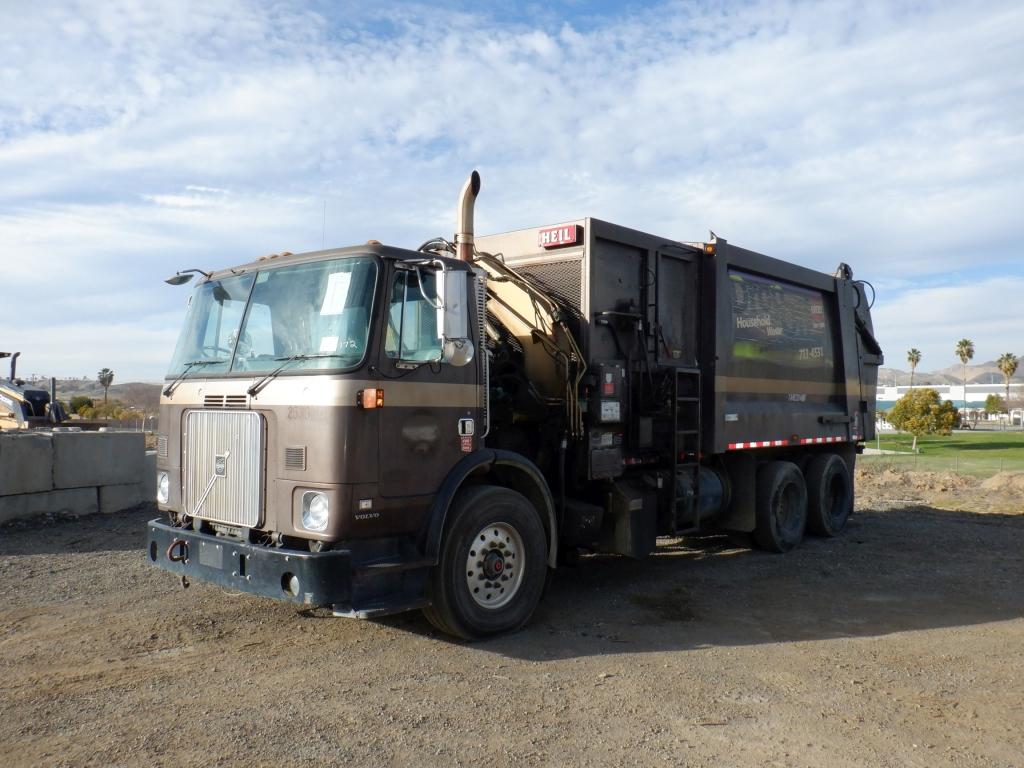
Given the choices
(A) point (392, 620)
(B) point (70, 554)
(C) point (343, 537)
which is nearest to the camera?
(C) point (343, 537)

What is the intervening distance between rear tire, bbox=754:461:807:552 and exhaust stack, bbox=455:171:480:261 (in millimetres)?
4698

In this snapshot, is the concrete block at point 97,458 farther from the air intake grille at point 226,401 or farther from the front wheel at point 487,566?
the front wheel at point 487,566

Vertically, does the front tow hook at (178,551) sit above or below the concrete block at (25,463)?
below

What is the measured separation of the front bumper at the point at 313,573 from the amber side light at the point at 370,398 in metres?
0.90

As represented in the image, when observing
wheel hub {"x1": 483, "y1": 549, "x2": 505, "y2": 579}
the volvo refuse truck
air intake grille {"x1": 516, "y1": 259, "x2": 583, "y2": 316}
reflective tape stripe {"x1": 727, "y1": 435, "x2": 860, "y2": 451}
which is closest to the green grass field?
reflective tape stripe {"x1": 727, "y1": 435, "x2": 860, "y2": 451}

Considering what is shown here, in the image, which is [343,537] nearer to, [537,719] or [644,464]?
[537,719]

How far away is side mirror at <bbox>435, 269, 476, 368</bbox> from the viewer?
5461 millimetres

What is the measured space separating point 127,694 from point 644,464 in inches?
188

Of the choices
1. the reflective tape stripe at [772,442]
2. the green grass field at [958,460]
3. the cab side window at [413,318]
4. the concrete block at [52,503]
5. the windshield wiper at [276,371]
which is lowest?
the green grass field at [958,460]

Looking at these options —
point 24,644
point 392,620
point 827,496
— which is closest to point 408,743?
point 392,620

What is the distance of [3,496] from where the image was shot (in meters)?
10.1

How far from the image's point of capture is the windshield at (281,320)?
5.41m

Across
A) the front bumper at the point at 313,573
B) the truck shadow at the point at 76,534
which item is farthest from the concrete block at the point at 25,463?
the front bumper at the point at 313,573

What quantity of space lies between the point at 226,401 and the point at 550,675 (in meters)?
2.78
